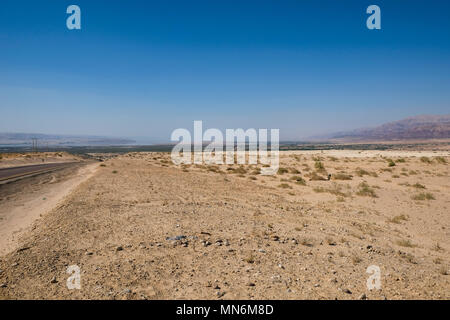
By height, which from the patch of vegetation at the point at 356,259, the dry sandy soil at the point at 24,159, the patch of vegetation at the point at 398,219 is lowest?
the patch of vegetation at the point at 398,219

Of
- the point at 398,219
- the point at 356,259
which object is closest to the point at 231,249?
the point at 356,259

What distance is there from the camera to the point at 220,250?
21.4ft

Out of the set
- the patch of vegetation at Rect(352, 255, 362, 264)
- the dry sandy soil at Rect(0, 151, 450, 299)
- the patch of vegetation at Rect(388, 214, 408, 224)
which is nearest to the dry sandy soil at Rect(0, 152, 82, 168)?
the dry sandy soil at Rect(0, 151, 450, 299)

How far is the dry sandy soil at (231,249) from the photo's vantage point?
4.79m

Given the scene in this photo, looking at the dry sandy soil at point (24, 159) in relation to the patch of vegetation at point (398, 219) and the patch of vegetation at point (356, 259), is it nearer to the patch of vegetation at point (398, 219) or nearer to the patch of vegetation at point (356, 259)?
the patch of vegetation at point (356, 259)

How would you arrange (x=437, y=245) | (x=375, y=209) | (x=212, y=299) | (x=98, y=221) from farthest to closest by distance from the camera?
(x=375, y=209) → (x=98, y=221) → (x=437, y=245) → (x=212, y=299)

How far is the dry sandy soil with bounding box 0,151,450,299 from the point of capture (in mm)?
4789

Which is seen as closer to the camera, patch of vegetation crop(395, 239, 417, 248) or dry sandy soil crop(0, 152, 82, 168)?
patch of vegetation crop(395, 239, 417, 248)

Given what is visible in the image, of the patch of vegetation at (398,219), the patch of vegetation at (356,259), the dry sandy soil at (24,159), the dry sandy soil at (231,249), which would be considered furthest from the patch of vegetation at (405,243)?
the dry sandy soil at (24,159)

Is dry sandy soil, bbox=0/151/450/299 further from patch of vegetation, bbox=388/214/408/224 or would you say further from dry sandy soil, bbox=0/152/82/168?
dry sandy soil, bbox=0/152/82/168

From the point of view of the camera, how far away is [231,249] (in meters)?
6.59
